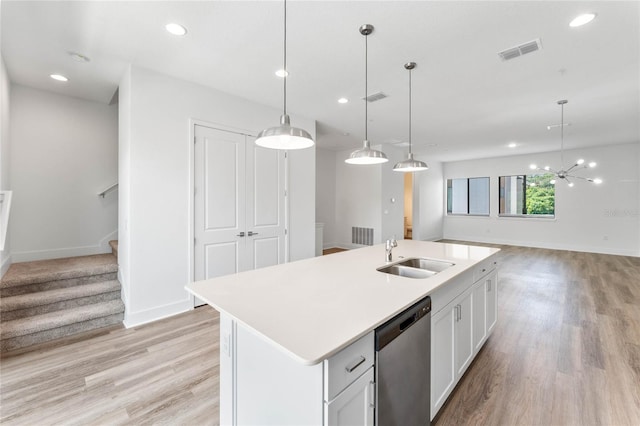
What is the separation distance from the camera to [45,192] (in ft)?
12.8

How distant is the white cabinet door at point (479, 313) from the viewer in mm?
2258

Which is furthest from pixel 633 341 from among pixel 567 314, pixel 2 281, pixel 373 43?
pixel 2 281

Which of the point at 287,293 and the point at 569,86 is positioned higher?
the point at 569,86

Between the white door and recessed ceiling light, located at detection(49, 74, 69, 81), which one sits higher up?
recessed ceiling light, located at detection(49, 74, 69, 81)

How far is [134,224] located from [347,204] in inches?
224

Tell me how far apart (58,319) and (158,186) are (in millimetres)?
1651

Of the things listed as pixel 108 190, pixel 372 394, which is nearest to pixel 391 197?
pixel 108 190

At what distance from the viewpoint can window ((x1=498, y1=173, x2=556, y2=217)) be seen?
8273 mm

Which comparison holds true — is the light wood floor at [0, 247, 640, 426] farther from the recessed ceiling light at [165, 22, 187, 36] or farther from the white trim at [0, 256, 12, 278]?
the recessed ceiling light at [165, 22, 187, 36]

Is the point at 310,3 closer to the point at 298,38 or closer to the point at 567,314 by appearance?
the point at 298,38

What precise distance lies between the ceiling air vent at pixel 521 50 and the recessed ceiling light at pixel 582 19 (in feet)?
0.85

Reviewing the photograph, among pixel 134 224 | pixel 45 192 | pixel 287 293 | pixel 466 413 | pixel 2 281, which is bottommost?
pixel 466 413

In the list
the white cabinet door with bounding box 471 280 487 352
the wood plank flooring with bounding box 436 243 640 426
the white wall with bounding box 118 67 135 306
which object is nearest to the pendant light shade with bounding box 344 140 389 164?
the white cabinet door with bounding box 471 280 487 352

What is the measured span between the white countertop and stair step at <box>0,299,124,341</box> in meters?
2.28
